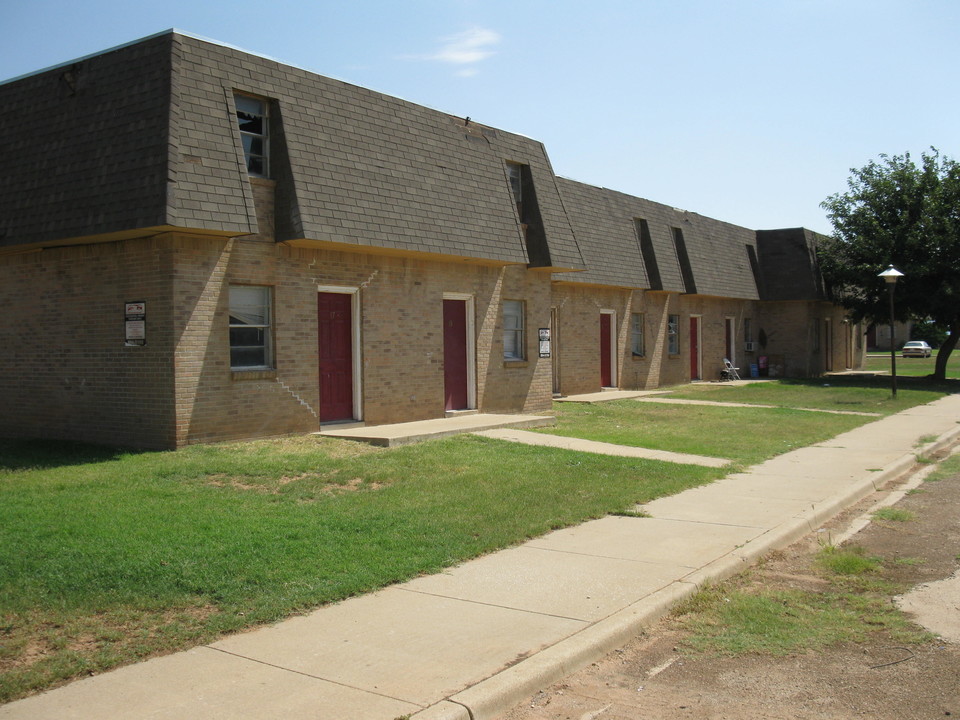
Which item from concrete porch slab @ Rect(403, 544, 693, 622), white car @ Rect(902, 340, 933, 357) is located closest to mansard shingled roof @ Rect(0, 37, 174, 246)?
concrete porch slab @ Rect(403, 544, 693, 622)

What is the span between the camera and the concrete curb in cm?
445

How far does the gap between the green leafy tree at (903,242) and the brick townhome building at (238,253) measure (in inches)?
720

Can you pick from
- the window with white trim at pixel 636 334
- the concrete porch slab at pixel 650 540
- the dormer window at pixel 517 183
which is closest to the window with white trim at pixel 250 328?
the concrete porch slab at pixel 650 540

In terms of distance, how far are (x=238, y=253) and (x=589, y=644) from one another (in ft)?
31.0

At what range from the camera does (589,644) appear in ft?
17.4

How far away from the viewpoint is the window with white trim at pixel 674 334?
29641mm

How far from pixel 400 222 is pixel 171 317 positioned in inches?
172

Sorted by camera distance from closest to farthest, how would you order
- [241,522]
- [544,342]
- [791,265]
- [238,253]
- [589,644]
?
[589,644] < [241,522] < [238,253] < [544,342] < [791,265]

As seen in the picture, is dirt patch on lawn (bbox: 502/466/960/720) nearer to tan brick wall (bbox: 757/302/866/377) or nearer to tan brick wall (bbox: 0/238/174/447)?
tan brick wall (bbox: 0/238/174/447)

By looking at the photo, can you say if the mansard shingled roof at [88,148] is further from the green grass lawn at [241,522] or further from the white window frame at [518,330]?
the white window frame at [518,330]

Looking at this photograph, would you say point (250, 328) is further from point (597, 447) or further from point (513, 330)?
point (513, 330)

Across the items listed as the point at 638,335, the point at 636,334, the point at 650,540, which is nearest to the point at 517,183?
the point at 636,334

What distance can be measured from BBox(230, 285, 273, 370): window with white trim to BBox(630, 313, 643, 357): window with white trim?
52.2ft

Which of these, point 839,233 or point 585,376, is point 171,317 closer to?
point 585,376
